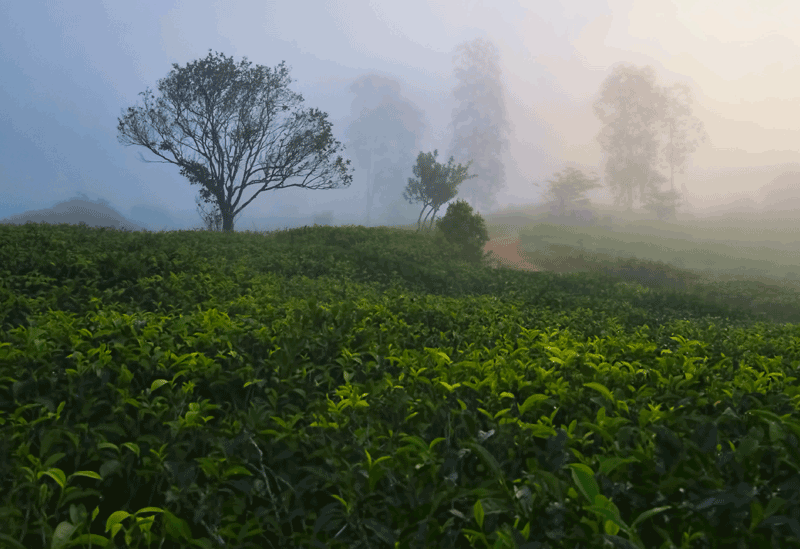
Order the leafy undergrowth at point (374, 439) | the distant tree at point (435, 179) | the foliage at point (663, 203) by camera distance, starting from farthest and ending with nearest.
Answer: the foliage at point (663, 203)
the distant tree at point (435, 179)
the leafy undergrowth at point (374, 439)

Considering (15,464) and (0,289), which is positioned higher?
(0,289)

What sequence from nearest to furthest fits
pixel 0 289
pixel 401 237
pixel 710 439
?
1. pixel 710 439
2. pixel 0 289
3. pixel 401 237

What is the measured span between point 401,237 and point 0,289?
19060 mm

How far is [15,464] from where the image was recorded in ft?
7.39

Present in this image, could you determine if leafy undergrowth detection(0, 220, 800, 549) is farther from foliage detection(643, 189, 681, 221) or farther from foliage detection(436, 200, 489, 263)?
foliage detection(643, 189, 681, 221)

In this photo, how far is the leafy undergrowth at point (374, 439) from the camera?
6.08 feet

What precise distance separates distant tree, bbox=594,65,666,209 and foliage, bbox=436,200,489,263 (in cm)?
4241

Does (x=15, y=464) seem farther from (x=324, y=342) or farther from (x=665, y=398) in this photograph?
(x=665, y=398)

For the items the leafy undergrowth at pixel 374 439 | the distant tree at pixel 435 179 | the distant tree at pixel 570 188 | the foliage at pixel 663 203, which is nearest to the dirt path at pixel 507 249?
the distant tree at pixel 435 179

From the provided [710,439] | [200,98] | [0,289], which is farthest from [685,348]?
[200,98]

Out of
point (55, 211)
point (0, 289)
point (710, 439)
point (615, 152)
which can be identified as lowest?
point (710, 439)

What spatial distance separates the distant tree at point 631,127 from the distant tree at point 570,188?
6.11 metres

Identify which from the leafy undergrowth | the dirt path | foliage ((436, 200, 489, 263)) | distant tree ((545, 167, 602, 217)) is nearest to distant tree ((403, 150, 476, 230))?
the dirt path

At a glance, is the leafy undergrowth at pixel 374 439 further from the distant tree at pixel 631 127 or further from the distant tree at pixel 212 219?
the distant tree at pixel 631 127
